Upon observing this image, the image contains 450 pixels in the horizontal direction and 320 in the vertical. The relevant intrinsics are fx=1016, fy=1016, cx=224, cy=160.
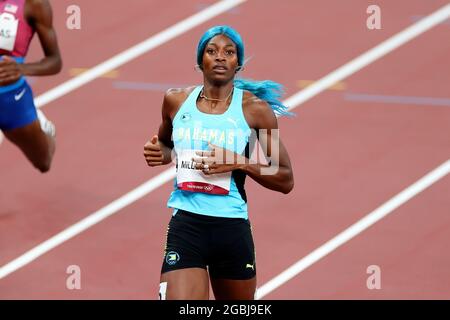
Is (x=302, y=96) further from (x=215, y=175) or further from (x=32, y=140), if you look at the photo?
(x=32, y=140)

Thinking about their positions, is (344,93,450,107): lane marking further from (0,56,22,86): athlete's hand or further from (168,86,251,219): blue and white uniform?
(0,56,22,86): athlete's hand

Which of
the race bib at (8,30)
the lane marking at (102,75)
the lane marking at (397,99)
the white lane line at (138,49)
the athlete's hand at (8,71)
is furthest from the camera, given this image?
the lane marking at (102,75)

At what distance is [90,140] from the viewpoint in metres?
11.1

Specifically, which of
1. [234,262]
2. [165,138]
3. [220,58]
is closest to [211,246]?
[234,262]

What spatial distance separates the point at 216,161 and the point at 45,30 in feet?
4.26

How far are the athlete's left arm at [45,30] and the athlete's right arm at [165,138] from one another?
29.2 inches

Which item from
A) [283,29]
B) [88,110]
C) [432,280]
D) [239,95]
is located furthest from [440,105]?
[239,95]

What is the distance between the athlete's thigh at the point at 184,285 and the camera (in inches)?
238

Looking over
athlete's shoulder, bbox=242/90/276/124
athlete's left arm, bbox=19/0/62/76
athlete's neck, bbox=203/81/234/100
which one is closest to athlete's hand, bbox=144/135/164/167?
athlete's neck, bbox=203/81/234/100

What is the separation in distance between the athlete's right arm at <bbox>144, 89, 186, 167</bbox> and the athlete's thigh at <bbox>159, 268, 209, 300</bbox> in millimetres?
682

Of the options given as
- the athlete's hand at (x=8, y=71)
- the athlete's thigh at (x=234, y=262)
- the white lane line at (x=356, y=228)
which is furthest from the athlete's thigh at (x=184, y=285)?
the white lane line at (x=356, y=228)

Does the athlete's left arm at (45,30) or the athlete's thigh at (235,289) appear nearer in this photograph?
the athlete's left arm at (45,30)

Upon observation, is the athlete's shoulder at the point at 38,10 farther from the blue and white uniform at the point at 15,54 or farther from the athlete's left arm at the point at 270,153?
the athlete's left arm at the point at 270,153

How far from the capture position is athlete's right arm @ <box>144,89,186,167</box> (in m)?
6.14
